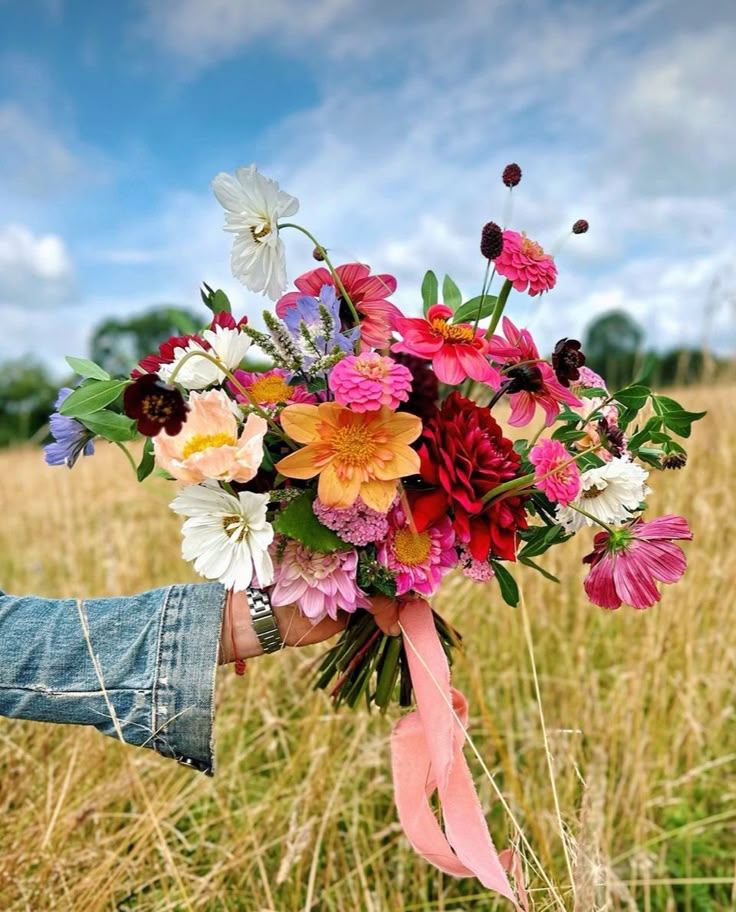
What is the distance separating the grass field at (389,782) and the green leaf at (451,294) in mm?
461

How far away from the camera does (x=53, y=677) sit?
717mm

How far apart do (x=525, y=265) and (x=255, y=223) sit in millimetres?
231

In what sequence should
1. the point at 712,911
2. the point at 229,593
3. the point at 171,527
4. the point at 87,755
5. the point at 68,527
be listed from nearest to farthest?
1. the point at 229,593
2. the point at 712,911
3. the point at 87,755
4. the point at 68,527
5. the point at 171,527

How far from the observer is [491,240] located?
0.64m

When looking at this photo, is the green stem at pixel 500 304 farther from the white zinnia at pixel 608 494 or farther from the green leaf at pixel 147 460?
the green leaf at pixel 147 460

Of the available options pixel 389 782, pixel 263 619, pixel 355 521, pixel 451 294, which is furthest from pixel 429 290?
pixel 389 782

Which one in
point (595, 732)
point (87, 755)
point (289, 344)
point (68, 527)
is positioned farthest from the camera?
point (68, 527)

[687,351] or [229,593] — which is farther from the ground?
[687,351]

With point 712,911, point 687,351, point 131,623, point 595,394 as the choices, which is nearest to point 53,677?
point 131,623

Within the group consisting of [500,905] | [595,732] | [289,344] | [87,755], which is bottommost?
[500,905]

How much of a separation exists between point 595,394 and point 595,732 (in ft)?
3.39

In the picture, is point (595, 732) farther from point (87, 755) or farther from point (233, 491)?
point (233, 491)

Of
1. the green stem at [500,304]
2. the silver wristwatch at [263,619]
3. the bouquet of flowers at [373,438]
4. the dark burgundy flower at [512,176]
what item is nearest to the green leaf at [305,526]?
the bouquet of flowers at [373,438]

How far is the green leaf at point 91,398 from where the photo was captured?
612 millimetres
